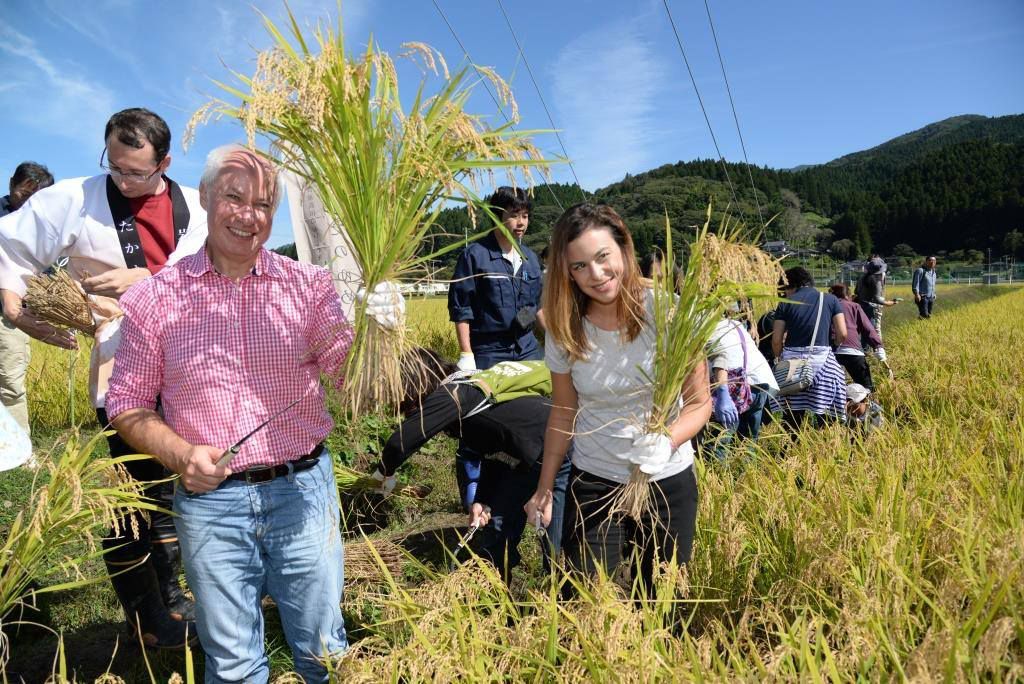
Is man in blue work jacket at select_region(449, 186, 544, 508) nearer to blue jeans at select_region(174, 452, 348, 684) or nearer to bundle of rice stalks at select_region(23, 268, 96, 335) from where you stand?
bundle of rice stalks at select_region(23, 268, 96, 335)

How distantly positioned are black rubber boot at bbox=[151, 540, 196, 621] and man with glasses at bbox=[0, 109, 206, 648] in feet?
0.48

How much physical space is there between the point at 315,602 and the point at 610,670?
82cm

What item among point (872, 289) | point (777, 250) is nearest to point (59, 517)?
point (777, 250)

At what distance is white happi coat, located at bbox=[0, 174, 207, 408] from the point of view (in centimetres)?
226

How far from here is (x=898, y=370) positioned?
23.7 ft

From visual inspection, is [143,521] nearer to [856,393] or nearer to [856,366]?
[856,393]

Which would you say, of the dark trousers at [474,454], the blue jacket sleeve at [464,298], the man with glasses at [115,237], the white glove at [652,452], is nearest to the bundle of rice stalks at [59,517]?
the man with glasses at [115,237]

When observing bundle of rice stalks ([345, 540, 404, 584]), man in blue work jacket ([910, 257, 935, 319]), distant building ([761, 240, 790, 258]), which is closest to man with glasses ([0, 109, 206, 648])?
bundle of rice stalks ([345, 540, 404, 584])

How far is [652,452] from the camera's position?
76.1 inches

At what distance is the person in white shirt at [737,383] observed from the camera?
361 cm

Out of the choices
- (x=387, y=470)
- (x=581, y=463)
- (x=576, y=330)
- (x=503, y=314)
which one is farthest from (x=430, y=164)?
(x=503, y=314)

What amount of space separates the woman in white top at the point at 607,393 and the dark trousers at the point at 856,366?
13.5 feet

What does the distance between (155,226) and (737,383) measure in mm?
3092

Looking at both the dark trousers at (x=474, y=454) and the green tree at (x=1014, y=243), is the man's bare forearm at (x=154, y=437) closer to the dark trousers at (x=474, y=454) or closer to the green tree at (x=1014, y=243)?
the dark trousers at (x=474, y=454)
